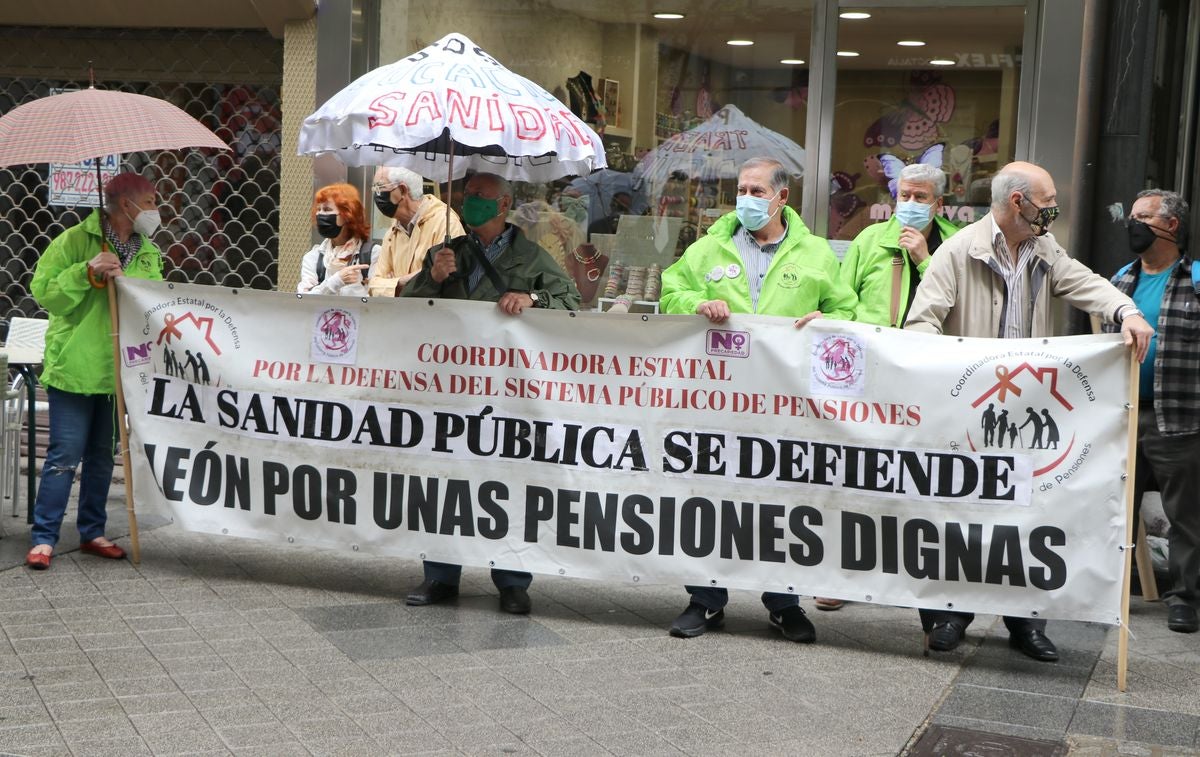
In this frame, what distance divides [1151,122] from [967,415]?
119 inches

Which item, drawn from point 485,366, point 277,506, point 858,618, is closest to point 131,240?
point 277,506

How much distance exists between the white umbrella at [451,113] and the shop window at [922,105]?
3.11 m

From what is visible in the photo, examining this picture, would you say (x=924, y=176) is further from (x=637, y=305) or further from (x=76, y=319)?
(x=76, y=319)

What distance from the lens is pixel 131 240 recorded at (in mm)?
7020

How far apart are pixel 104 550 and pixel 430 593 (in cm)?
173

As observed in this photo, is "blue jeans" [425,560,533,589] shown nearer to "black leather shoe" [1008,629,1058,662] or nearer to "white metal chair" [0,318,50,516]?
"black leather shoe" [1008,629,1058,662]

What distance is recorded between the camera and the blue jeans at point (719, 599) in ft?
19.9

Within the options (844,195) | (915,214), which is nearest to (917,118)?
(844,195)

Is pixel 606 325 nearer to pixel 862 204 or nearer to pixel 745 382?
pixel 745 382

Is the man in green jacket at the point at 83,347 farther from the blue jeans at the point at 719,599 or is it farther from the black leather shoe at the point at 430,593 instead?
the blue jeans at the point at 719,599

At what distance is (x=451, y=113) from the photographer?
224 inches

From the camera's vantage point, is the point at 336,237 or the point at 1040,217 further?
the point at 336,237

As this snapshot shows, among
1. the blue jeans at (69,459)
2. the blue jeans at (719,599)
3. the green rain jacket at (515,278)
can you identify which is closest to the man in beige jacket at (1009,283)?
the blue jeans at (719,599)

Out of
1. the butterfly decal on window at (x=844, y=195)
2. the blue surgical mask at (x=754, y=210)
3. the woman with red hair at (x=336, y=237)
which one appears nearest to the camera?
the blue surgical mask at (x=754, y=210)
